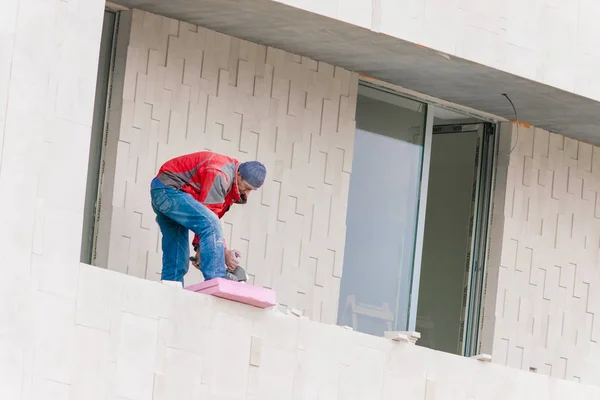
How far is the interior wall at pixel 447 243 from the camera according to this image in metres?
19.3

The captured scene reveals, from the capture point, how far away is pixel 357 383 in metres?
14.9

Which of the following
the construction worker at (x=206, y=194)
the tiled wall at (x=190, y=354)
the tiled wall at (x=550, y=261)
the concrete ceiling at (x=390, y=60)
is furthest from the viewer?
the tiled wall at (x=550, y=261)

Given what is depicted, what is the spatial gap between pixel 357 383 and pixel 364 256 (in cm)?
330

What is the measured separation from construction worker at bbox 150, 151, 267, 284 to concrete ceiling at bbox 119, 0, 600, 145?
1701 mm

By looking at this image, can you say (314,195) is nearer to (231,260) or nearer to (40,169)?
(231,260)

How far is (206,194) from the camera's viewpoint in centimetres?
1463

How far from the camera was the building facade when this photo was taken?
13094mm

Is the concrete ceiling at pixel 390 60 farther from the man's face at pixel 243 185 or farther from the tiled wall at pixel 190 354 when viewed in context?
the tiled wall at pixel 190 354

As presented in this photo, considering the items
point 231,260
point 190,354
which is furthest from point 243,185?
point 190,354

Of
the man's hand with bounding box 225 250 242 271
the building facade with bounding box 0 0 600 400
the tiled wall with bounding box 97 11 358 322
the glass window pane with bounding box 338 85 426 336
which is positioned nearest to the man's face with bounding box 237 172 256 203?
the man's hand with bounding box 225 250 242 271

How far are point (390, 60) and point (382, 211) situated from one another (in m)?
1.78

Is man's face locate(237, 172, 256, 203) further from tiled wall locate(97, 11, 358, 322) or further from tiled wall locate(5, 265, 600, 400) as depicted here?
tiled wall locate(97, 11, 358, 322)

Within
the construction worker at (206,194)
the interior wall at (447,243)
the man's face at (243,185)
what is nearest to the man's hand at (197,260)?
the construction worker at (206,194)

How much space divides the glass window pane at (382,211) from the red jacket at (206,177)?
321 cm
